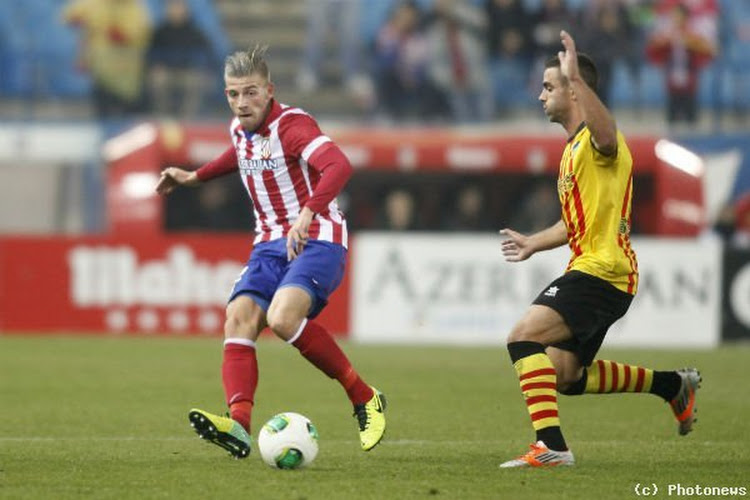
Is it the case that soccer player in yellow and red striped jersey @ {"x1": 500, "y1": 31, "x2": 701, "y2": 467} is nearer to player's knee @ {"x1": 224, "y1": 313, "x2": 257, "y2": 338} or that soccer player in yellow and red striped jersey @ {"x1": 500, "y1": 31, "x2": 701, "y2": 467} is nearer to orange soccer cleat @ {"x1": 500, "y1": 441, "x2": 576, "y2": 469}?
orange soccer cleat @ {"x1": 500, "y1": 441, "x2": 576, "y2": 469}

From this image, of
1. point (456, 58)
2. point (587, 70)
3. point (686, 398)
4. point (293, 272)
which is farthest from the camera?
point (456, 58)

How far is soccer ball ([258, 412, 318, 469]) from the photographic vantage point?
7.27 metres

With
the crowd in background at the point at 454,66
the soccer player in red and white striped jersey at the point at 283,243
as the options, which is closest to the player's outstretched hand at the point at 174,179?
the soccer player in red and white striped jersey at the point at 283,243

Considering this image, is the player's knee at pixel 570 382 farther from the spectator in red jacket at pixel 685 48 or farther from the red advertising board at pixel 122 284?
the spectator in red jacket at pixel 685 48

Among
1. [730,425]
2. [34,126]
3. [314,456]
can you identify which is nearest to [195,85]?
[34,126]

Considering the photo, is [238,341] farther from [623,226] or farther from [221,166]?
[623,226]

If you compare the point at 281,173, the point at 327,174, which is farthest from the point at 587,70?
the point at 281,173

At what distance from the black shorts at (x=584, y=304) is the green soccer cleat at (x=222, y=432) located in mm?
1579

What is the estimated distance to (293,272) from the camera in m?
7.81

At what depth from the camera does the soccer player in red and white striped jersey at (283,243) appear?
765 centimetres

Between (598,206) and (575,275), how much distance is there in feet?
1.17

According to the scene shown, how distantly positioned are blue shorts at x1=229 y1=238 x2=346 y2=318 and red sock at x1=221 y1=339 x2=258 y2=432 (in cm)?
27

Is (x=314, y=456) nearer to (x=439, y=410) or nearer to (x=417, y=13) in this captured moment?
(x=439, y=410)

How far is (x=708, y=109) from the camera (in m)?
22.5
